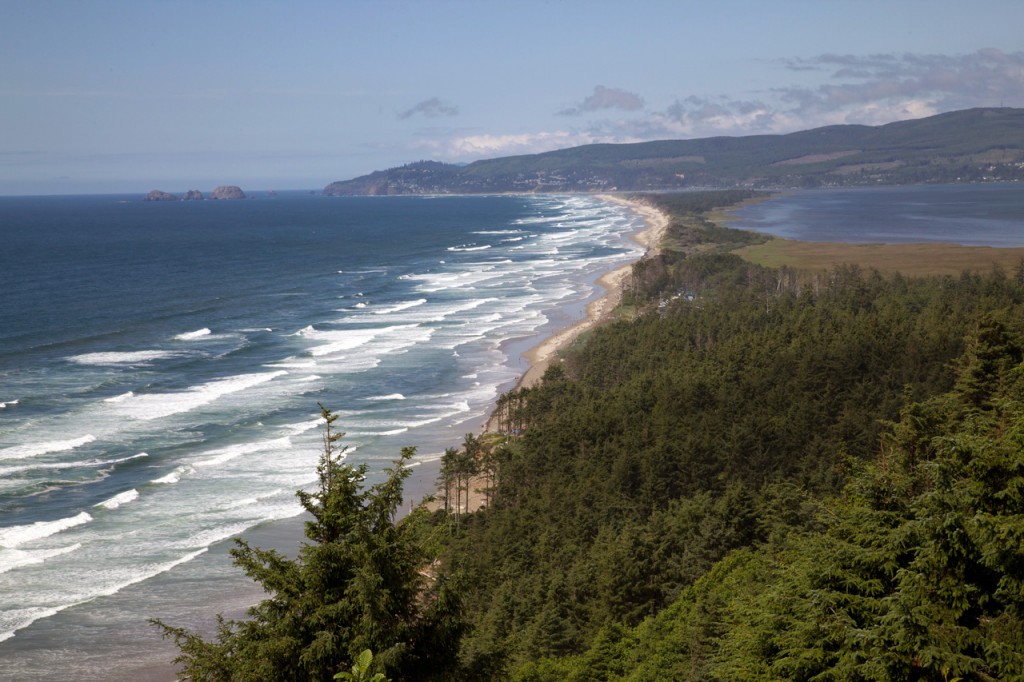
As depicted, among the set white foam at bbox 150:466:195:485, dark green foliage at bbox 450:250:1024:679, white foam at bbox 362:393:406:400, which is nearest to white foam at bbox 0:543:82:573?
white foam at bbox 150:466:195:485

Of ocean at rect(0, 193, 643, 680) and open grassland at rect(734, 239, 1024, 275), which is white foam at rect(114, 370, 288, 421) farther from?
open grassland at rect(734, 239, 1024, 275)

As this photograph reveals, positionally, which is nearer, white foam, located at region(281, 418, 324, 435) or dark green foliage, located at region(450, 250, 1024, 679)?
dark green foliage, located at region(450, 250, 1024, 679)

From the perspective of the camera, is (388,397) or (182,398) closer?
(182,398)

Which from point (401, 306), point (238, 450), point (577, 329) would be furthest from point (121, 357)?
point (577, 329)

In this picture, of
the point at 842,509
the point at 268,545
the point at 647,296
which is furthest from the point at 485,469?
the point at 647,296

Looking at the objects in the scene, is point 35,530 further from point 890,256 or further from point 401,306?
point 890,256

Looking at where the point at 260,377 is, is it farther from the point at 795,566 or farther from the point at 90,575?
the point at 795,566

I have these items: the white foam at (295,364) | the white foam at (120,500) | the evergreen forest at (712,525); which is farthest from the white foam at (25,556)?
the white foam at (295,364)
